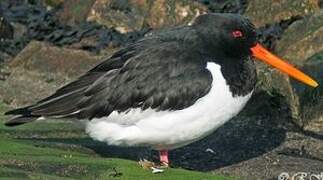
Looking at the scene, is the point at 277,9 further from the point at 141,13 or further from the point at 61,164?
the point at 61,164

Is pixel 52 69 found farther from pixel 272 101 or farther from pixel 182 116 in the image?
pixel 182 116

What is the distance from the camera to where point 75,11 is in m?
13.5

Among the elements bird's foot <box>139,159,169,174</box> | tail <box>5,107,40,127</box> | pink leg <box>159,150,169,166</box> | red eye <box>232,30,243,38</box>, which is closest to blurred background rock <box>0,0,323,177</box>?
pink leg <box>159,150,169,166</box>

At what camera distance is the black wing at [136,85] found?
753 centimetres

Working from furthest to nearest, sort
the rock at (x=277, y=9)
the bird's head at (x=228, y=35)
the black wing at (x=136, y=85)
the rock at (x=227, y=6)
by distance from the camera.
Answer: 1. the rock at (x=227, y=6)
2. the rock at (x=277, y=9)
3. the bird's head at (x=228, y=35)
4. the black wing at (x=136, y=85)

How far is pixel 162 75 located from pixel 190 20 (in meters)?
4.83

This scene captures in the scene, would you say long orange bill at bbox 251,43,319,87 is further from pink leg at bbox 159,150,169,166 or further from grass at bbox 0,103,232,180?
grass at bbox 0,103,232,180

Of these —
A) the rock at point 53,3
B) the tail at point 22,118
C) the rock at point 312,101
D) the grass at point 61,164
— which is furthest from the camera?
the rock at point 53,3

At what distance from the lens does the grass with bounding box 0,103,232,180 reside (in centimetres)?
699

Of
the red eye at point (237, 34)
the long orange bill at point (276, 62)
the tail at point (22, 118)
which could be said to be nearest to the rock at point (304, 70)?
the long orange bill at point (276, 62)

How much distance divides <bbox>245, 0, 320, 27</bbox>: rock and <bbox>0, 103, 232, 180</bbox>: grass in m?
4.46

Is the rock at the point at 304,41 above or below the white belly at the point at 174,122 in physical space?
above

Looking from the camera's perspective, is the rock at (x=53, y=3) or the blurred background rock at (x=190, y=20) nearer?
the blurred background rock at (x=190, y=20)

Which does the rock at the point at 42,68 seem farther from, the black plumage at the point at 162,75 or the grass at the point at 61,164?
the black plumage at the point at 162,75
